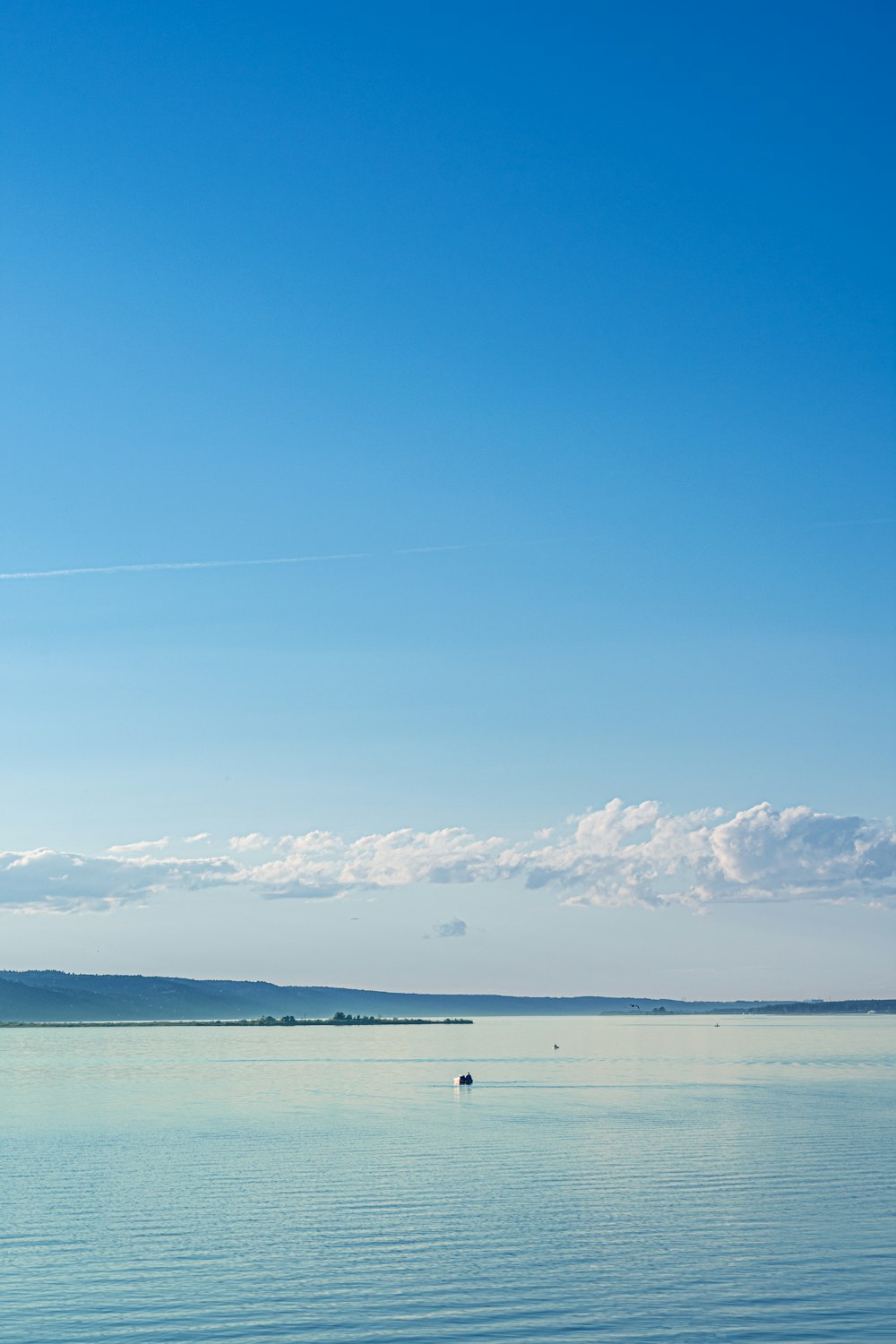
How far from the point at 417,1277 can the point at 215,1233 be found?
10870 mm

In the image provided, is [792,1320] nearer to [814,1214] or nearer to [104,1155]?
[814,1214]

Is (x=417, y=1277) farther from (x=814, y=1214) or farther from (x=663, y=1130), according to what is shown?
(x=663, y=1130)

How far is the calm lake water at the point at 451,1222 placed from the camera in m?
35.4

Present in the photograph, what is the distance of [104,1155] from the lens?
7156 cm

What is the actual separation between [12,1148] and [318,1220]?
109 feet

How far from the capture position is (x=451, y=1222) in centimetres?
4909

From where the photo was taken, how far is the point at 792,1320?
35.0 meters

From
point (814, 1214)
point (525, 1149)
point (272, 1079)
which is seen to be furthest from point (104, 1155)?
point (272, 1079)

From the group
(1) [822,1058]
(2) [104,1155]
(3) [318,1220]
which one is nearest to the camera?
(3) [318,1220]

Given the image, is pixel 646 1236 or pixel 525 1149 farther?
pixel 525 1149

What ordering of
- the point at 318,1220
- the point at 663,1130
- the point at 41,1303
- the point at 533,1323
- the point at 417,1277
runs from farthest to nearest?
the point at 663,1130
the point at 318,1220
the point at 417,1277
the point at 41,1303
the point at 533,1323

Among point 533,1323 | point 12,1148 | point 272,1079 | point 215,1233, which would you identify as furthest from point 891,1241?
point 272,1079

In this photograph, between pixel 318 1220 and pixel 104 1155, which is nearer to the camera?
pixel 318 1220

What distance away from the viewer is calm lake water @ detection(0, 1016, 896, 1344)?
35.4 m
